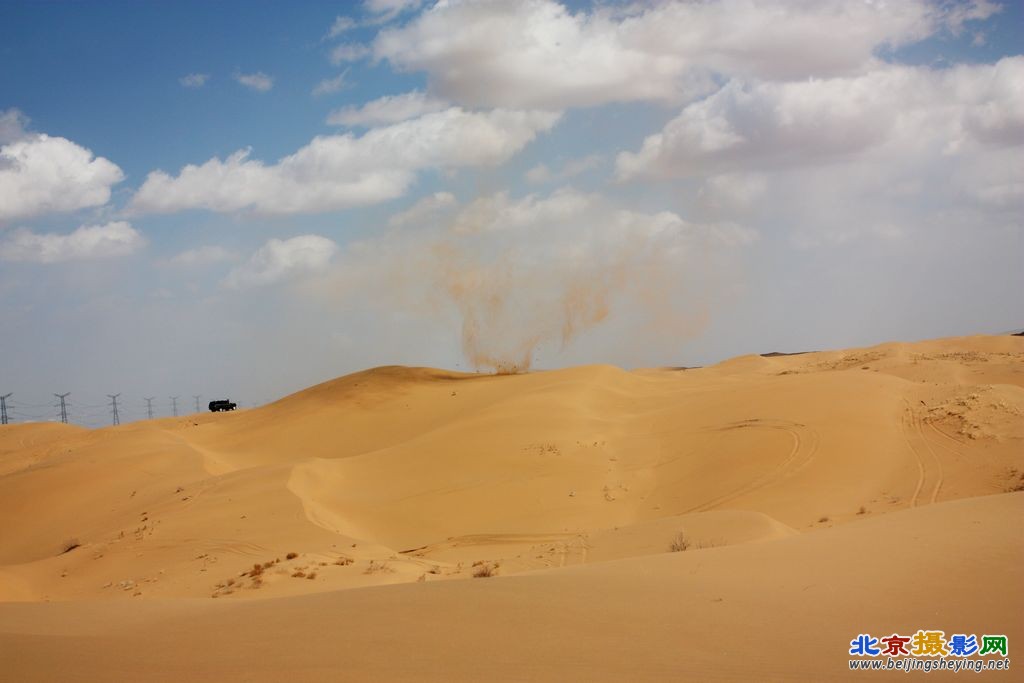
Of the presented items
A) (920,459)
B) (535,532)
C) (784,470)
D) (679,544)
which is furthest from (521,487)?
(920,459)

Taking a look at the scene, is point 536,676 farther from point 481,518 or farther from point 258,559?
point 481,518

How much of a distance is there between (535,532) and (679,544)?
13.9 ft

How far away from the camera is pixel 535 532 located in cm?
1520

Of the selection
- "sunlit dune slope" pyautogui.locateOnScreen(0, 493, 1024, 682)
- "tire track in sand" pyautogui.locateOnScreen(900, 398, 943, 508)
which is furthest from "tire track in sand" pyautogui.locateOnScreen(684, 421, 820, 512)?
"sunlit dune slope" pyautogui.locateOnScreen(0, 493, 1024, 682)

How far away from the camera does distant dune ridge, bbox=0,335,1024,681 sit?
5.96 meters

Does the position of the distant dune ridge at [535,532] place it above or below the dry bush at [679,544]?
above

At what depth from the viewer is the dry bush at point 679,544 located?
11438 millimetres

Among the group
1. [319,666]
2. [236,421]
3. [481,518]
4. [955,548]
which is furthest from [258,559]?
[236,421]

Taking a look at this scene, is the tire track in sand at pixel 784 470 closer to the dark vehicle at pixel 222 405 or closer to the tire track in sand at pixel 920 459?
the tire track in sand at pixel 920 459

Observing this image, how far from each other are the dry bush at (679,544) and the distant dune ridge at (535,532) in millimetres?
94

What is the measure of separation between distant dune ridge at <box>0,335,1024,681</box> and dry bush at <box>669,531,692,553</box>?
9cm

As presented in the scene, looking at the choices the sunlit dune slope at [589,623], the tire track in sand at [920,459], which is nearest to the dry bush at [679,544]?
the sunlit dune slope at [589,623]

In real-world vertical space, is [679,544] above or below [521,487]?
below

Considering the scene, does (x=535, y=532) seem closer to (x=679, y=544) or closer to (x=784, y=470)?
(x=679, y=544)
